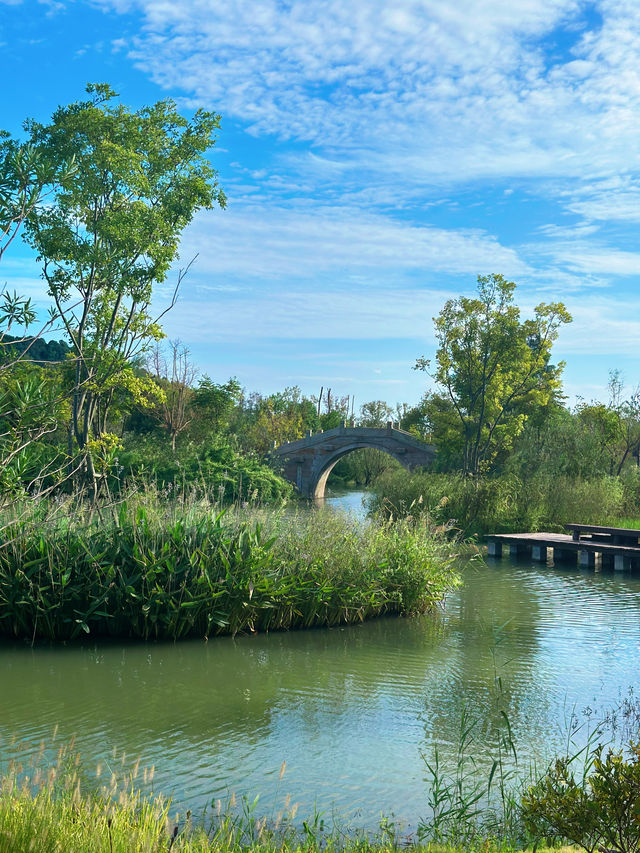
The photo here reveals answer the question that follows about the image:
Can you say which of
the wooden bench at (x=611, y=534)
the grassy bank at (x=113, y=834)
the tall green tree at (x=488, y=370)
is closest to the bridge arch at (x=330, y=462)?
the tall green tree at (x=488, y=370)

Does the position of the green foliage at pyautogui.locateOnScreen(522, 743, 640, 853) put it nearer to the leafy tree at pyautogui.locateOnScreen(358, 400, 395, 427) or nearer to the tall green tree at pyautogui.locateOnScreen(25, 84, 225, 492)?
the tall green tree at pyautogui.locateOnScreen(25, 84, 225, 492)

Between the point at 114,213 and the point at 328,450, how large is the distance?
83.5ft

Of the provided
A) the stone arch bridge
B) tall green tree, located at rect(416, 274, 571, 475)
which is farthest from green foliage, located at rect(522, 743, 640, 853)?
the stone arch bridge

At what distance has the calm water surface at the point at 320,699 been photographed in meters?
5.46

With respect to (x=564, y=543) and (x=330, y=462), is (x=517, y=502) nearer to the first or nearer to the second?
(x=564, y=543)

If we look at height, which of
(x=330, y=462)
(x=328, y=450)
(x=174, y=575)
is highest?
(x=328, y=450)

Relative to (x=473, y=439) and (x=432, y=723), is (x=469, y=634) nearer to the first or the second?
Result: (x=432, y=723)

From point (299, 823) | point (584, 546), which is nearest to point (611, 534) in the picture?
point (584, 546)

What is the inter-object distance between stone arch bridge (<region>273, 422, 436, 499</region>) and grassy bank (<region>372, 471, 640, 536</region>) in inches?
581

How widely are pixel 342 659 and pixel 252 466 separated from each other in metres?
16.6

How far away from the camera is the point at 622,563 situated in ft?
54.1

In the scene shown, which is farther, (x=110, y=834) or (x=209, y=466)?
(x=209, y=466)

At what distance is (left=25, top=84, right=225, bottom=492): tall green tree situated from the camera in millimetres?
15859

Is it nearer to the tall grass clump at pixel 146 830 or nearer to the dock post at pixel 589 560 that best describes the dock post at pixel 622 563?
the dock post at pixel 589 560
